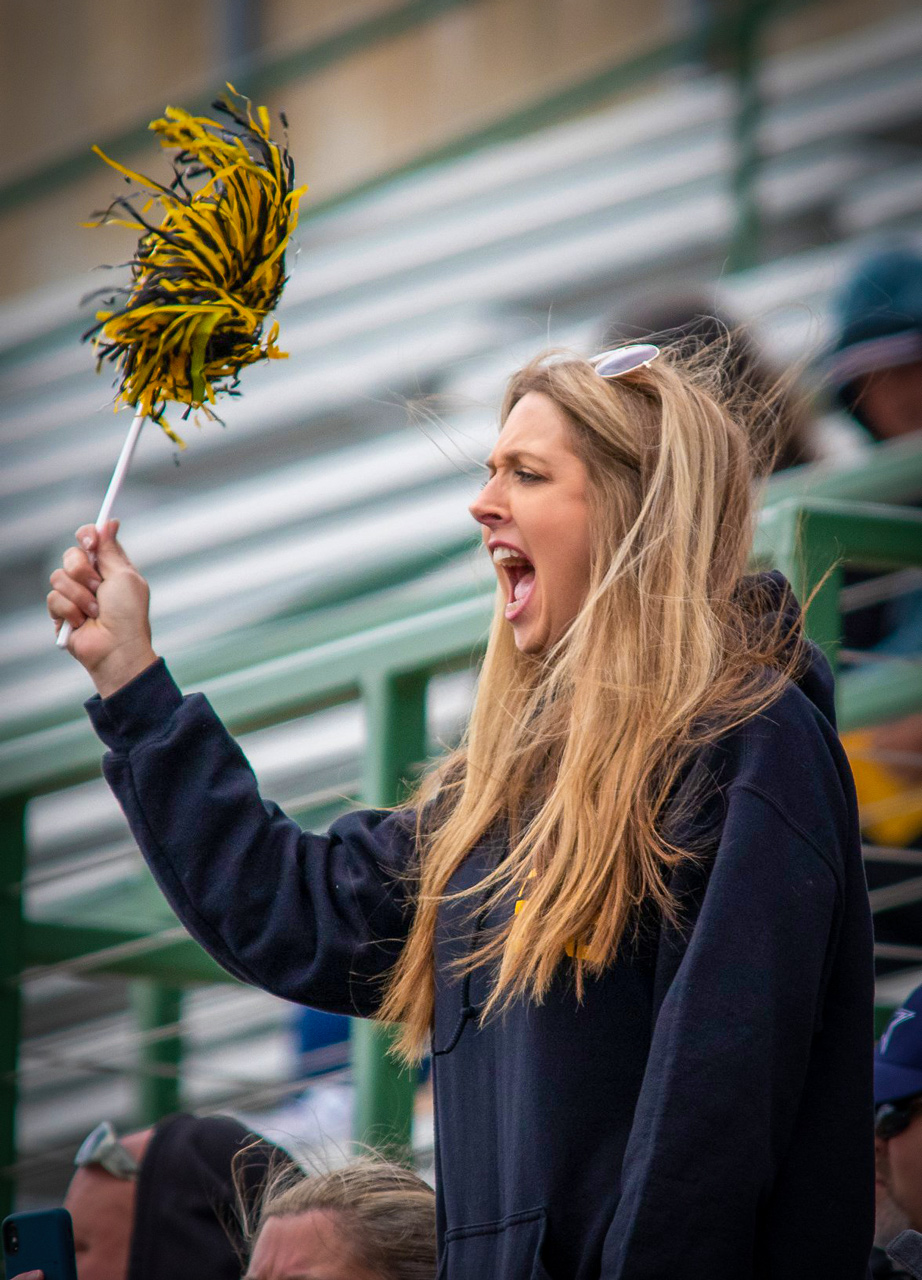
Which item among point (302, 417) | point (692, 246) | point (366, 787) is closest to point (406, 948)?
point (366, 787)

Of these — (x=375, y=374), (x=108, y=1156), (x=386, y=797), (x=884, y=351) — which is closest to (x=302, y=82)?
(x=375, y=374)

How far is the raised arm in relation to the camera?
5.82 feet

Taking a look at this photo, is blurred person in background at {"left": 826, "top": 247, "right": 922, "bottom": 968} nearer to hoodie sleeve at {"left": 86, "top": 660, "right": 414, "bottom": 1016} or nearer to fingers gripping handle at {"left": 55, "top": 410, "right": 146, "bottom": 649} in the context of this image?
hoodie sleeve at {"left": 86, "top": 660, "right": 414, "bottom": 1016}

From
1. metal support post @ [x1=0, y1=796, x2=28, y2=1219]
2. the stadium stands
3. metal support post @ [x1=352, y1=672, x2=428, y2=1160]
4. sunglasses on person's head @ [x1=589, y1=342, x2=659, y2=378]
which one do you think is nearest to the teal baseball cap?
metal support post @ [x1=352, y1=672, x2=428, y2=1160]

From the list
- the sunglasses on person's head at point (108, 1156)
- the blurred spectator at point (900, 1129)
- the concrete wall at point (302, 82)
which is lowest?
the blurred spectator at point (900, 1129)

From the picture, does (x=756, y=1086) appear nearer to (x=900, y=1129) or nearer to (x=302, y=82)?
(x=900, y=1129)

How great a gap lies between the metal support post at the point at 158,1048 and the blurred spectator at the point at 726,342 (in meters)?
1.66

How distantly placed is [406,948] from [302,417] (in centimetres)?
419

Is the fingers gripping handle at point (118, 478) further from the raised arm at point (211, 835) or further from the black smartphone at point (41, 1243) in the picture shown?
the black smartphone at point (41, 1243)

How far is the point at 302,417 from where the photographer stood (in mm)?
5859

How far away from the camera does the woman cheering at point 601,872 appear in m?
1.46

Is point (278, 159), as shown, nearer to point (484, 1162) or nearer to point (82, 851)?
point (484, 1162)

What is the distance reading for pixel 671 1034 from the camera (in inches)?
57.2

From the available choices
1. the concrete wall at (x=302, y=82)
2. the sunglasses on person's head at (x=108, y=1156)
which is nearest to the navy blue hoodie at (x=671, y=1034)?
the sunglasses on person's head at (x=108, y=1156)
